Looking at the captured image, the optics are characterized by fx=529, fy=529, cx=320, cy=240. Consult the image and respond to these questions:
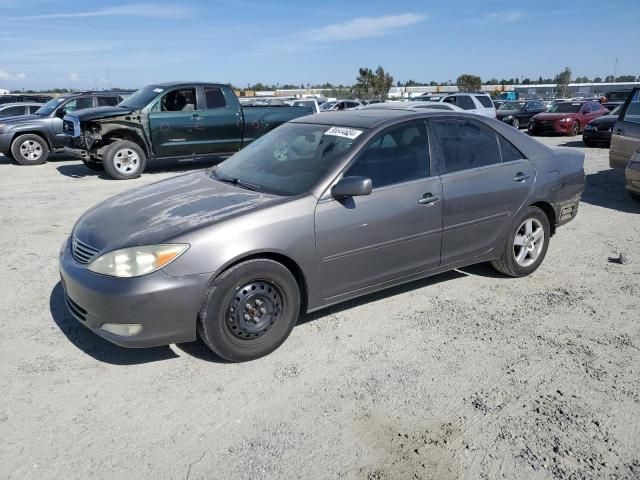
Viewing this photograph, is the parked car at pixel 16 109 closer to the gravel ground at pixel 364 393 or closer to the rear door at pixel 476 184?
the gravel ground at pixel 364 393

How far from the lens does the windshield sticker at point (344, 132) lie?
4074 millimetres

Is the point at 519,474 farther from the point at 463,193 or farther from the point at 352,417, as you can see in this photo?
the point at 463,193

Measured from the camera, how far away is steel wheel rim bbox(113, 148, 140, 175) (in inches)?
424

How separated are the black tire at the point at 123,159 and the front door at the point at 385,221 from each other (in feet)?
26.5

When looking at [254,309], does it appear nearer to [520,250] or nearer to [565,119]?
[520,250]

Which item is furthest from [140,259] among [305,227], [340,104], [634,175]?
Answer: [340,104]

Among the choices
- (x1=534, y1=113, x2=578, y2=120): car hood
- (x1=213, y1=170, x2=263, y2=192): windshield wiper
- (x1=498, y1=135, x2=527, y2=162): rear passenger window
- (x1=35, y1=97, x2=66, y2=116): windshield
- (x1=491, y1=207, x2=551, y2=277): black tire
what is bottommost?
(x1=491, y1=207, x2=551, y2=277): black tire

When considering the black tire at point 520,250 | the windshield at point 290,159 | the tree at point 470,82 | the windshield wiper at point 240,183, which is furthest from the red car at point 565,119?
→ the tree at point 470,82

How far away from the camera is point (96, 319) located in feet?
10.9

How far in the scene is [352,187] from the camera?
3.67 metres

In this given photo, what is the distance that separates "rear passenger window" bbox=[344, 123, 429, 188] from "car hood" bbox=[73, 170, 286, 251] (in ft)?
2.44

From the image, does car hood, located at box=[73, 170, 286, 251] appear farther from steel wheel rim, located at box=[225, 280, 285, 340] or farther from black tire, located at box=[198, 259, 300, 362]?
steel wheel rim, located at box=[225, 280, 285, 340]

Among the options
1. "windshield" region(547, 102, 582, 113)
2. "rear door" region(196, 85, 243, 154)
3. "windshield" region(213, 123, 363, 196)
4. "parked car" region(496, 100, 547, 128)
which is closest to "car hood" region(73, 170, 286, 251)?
"windshield" region(213, 123, 363, 196)

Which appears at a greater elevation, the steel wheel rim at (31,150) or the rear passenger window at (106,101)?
the rear passenger window at (106,101)
